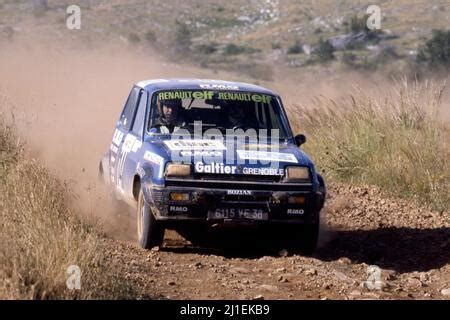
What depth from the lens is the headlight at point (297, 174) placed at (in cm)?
939

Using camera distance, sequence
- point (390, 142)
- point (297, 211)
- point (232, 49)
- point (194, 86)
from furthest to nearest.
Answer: point (232, 49), point (390, 142), point (194, 86), point (297, 211)

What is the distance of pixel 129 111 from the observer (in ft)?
37.7

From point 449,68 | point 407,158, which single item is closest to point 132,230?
point 407,158

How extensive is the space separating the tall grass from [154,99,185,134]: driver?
11.7 ft

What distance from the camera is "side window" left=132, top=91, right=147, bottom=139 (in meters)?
10.6

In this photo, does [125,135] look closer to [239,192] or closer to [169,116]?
[169,116]

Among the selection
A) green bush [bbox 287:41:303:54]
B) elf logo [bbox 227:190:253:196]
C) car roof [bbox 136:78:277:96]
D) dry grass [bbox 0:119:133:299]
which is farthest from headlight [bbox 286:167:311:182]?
green bush [bbox 287:41:303:54]

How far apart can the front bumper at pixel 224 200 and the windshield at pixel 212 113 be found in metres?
1.21

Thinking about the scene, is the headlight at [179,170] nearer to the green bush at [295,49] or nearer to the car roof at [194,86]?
the car roof at [194,86]

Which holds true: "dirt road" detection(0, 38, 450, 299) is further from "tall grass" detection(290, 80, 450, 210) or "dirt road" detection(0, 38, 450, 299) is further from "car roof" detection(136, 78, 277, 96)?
"car roof" detection(136, 78, 277, 96)

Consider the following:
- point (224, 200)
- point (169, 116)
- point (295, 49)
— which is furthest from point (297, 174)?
point (295, 49)

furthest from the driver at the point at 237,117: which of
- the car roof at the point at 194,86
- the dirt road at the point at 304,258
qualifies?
the dirt road at the point at 304,258

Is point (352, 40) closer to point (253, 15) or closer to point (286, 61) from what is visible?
point (286, 61)

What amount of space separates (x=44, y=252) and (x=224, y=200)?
2.45m
